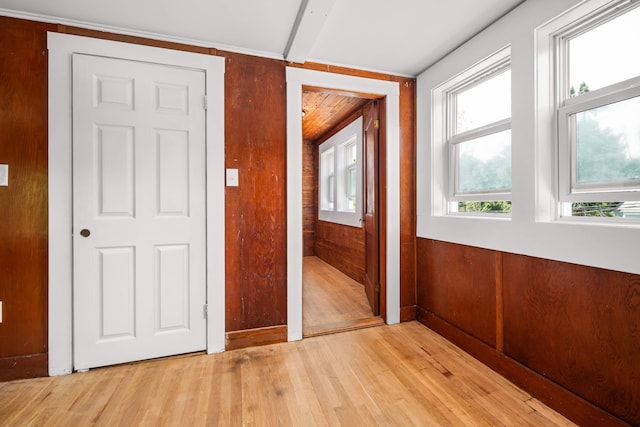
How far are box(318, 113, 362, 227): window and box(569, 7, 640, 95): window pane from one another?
246 centimetres

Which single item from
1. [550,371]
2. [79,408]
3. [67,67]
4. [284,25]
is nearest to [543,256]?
[550,371]

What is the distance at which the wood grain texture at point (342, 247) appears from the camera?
166 inches

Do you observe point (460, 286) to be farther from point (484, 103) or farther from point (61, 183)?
point (61, 183)

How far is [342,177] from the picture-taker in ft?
16.4

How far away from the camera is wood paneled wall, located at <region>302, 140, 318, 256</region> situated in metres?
Result: 6.23

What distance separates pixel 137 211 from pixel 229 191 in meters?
0.64

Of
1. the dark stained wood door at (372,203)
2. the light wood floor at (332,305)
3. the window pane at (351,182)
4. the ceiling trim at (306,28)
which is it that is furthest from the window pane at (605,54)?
the window pane at (351,182)

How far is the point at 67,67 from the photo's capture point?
1.98m

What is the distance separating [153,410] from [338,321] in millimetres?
1607

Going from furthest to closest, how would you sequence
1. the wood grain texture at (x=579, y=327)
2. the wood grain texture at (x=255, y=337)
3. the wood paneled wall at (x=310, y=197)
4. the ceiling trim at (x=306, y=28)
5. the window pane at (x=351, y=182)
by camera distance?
the wood paneled wall at (x=310, y=197), the window pane at (x=351, y=182), the wood grain texture at (x=255, y=337), the ceiling trim at (x=306, y=28), the wood grain texture at (x=579, y=327)

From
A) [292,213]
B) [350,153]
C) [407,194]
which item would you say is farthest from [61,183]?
[350,153]

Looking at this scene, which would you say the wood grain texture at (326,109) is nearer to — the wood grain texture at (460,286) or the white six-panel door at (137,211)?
the white six-panel door at (137,211)

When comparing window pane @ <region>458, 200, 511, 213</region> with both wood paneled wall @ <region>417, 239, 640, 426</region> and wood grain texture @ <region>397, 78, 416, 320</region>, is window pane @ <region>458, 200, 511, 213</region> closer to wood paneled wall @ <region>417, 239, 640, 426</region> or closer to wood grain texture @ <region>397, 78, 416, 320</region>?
wood paneled wall @ <region>417, 239, 640, 426</region>

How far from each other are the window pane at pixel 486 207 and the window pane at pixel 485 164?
103mm
